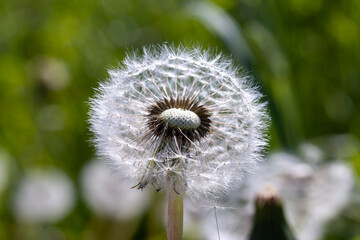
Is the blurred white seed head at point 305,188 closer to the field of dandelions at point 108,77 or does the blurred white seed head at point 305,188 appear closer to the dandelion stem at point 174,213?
the field of dandelions at point 108,77

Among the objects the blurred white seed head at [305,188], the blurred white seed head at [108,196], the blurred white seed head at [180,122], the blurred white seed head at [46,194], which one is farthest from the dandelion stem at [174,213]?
the blurred white seed head at [46,194]

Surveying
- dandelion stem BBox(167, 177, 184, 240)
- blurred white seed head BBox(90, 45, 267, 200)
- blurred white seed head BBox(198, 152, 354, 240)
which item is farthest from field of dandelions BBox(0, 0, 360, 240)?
dandelion stem BBox(167, 177, 184, 240)

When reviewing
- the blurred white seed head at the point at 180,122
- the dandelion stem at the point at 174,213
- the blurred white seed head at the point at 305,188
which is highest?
the blurred white seed head at the point at 305,188

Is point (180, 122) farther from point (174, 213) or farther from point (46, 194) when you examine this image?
point (46, 194)

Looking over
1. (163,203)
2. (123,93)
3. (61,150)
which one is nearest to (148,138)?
(123,93)

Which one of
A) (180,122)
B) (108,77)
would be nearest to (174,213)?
(180,122)

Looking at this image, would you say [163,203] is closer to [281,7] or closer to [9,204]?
[9,204]
